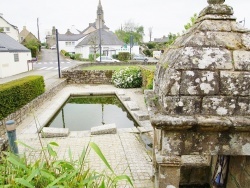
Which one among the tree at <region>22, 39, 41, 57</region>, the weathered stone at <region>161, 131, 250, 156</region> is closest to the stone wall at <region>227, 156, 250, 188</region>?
the weathered stone at <region>161, 131, 250, 156</region>

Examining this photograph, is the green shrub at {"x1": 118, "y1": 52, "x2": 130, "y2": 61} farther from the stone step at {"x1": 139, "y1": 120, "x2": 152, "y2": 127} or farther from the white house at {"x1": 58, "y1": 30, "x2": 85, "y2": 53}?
the stone step at {"x1": 139, "y1": 120, "x2": 152, "y2": 127}

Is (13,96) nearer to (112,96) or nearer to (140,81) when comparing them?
(112,96)

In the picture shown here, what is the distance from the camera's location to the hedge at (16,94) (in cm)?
723

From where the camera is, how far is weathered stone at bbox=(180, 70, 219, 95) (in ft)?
6.24

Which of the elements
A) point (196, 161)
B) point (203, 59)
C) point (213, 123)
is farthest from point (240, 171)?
point (203, 59)

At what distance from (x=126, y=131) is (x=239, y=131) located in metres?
5.45

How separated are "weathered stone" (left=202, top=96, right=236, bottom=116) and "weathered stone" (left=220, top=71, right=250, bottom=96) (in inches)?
3.4

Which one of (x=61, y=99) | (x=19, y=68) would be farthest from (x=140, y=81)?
(x=19, y=68)

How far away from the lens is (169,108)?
1.97 metres

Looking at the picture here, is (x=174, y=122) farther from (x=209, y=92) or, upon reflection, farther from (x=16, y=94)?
(x=16, y=94)

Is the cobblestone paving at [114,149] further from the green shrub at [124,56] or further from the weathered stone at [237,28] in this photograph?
the green shrub at [124,56]

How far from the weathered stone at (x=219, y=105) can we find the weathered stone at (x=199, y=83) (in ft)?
0.23

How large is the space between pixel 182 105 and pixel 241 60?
2.25 feet

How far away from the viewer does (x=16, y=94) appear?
8.23m
